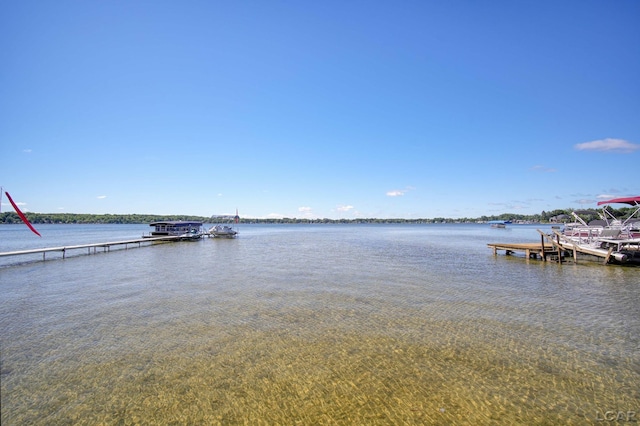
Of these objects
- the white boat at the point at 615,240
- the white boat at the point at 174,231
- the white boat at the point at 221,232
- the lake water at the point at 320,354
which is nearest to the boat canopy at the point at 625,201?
the white boat at the point at 615,240

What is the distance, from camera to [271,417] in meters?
5.63

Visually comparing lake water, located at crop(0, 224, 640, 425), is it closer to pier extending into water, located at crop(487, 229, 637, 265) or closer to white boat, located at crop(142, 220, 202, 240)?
pier extending into water, located at crop(487, 229, 637, 265)

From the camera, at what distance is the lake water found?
5.82 meters

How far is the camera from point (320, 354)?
326 inches

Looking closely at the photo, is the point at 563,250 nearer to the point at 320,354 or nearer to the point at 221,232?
the point at 320,354

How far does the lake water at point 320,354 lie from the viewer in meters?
5.82

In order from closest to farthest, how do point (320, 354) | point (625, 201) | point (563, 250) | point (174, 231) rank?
point (320, 354), point (625, 201), point (563, 250), point (174, 231)

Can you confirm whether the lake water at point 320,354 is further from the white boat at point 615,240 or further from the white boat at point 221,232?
the white boat at point 221,232

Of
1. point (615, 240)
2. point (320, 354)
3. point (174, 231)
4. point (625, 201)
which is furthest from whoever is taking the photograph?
point (174, 231)

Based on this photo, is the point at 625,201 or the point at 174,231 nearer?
the point at 625,201

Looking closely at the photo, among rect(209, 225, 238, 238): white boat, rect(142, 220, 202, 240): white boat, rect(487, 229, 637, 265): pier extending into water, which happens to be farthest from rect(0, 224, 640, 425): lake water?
rect(209, 225, 238, 238): white boat

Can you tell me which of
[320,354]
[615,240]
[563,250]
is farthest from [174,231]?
[615,240]

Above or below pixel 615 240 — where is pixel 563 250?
below

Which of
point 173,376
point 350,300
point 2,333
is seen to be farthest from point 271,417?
point 2,333
